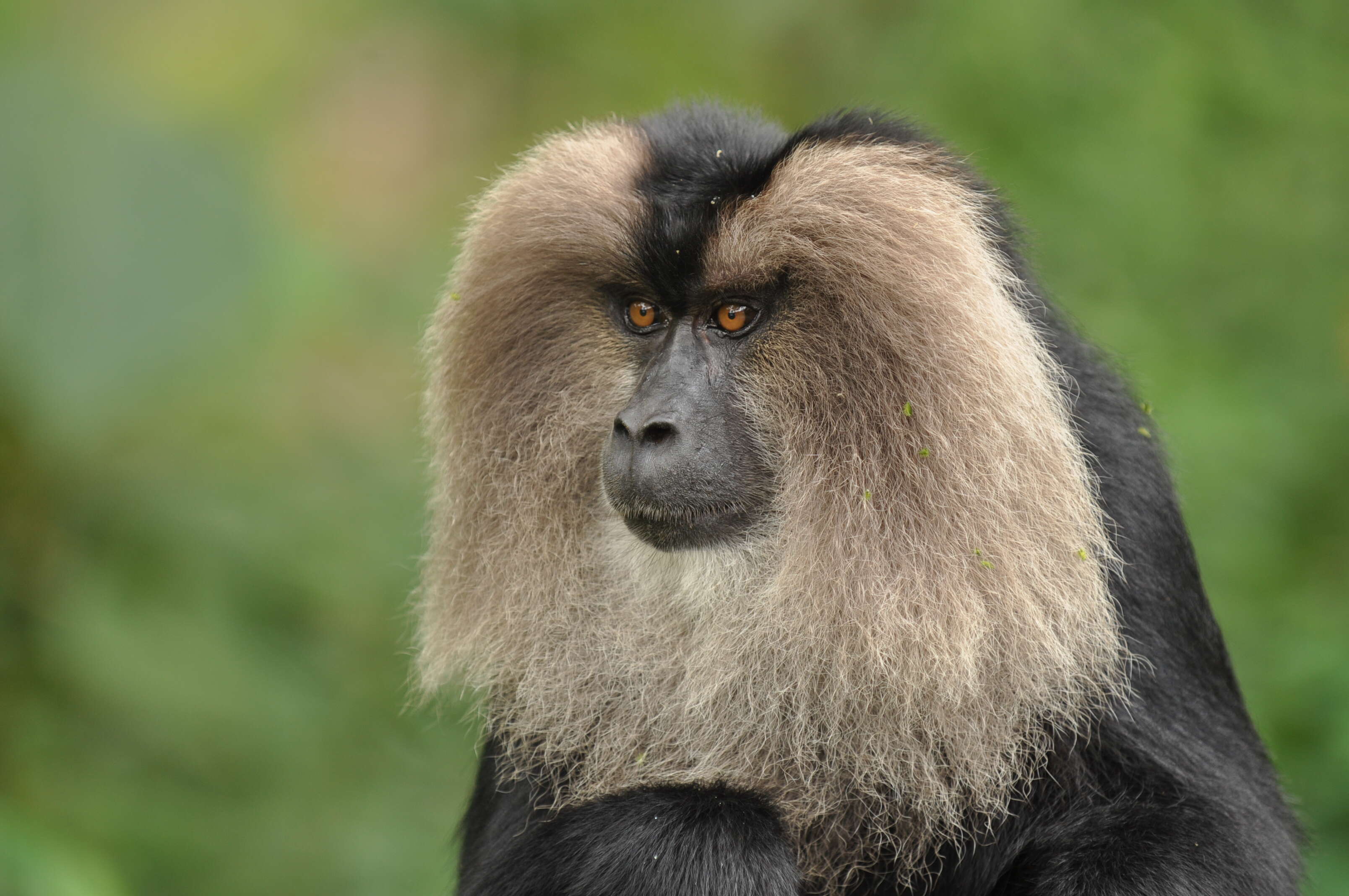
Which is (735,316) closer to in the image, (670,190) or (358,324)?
(670,190)

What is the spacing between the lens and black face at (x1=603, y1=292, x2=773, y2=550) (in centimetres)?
258

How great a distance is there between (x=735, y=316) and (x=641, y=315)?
0.79 ft

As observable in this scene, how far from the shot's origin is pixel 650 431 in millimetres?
2584

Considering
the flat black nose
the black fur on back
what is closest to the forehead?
the black fur on back

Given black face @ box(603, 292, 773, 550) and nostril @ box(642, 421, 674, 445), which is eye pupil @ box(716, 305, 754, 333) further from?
nostril @ box(642, 421, 674, 445)

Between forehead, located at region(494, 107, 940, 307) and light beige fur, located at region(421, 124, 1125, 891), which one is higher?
forehead, located at region(494, 107, 940, 307)

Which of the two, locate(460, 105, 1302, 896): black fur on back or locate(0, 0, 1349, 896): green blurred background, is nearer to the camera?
locate(0, 0, 1349, 896): green blurred background

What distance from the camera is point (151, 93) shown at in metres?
2.34

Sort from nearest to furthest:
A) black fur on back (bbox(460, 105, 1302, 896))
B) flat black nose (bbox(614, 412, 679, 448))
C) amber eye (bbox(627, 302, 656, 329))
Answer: black fur on back (bbox(460, 105, 1302, 896))
flat black nose (bbox(614, 412, 679, 448))
amber eye (bbox(627, 302, 656, 329))

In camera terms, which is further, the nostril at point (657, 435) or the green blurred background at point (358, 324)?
the nostril at point (657, 435)

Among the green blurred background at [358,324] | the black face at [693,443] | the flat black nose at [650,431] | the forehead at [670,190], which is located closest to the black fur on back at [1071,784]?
the forehead at [670,190]

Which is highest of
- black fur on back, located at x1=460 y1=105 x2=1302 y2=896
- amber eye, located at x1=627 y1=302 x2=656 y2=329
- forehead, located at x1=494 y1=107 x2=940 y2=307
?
forehead, located at x1=494 y1=107 x2=940 y2=307

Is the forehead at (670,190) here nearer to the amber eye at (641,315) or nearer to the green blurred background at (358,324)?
the amber eye at (641,315)

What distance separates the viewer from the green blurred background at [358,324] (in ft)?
6.81
